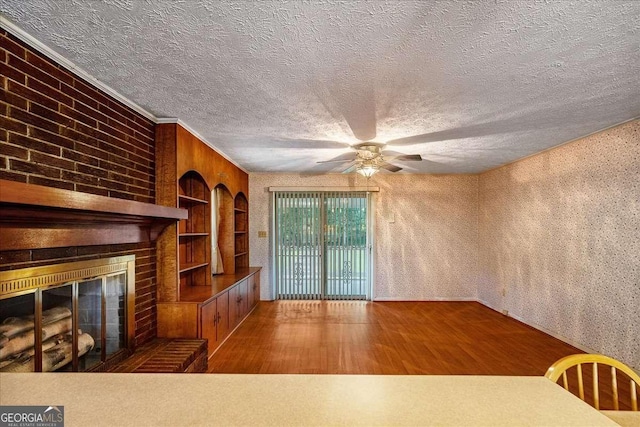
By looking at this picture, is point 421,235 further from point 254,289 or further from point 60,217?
point 60,217

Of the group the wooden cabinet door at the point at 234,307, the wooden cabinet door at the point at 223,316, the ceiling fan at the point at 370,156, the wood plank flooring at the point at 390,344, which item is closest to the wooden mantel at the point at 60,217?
the wooden cabinet door at the point at 223,316

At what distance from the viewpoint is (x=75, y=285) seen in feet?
6.50

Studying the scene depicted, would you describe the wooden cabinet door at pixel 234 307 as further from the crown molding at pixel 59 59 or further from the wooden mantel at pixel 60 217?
the crown molding at pixel 59 59

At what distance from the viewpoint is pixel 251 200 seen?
232 inches

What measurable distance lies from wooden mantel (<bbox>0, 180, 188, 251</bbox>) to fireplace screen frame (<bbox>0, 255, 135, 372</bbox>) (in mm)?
184

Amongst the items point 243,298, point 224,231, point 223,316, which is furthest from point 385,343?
point 224,231

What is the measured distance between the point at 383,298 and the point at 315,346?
2.54 meters

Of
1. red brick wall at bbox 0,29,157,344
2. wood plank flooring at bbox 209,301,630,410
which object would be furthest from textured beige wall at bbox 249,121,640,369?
red brick wall at bbox 0,29,157,344

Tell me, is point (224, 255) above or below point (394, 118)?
below

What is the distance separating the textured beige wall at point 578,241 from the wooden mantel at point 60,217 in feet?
13.4

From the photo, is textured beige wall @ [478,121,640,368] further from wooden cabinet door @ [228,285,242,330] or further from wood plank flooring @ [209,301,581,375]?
wooden cabinet door @ [228,285,242,330]

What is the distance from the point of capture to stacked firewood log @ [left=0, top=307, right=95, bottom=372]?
1.58m

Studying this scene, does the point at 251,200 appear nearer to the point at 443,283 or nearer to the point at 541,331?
the point at 443,283

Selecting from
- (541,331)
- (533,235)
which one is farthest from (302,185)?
(541,331)
